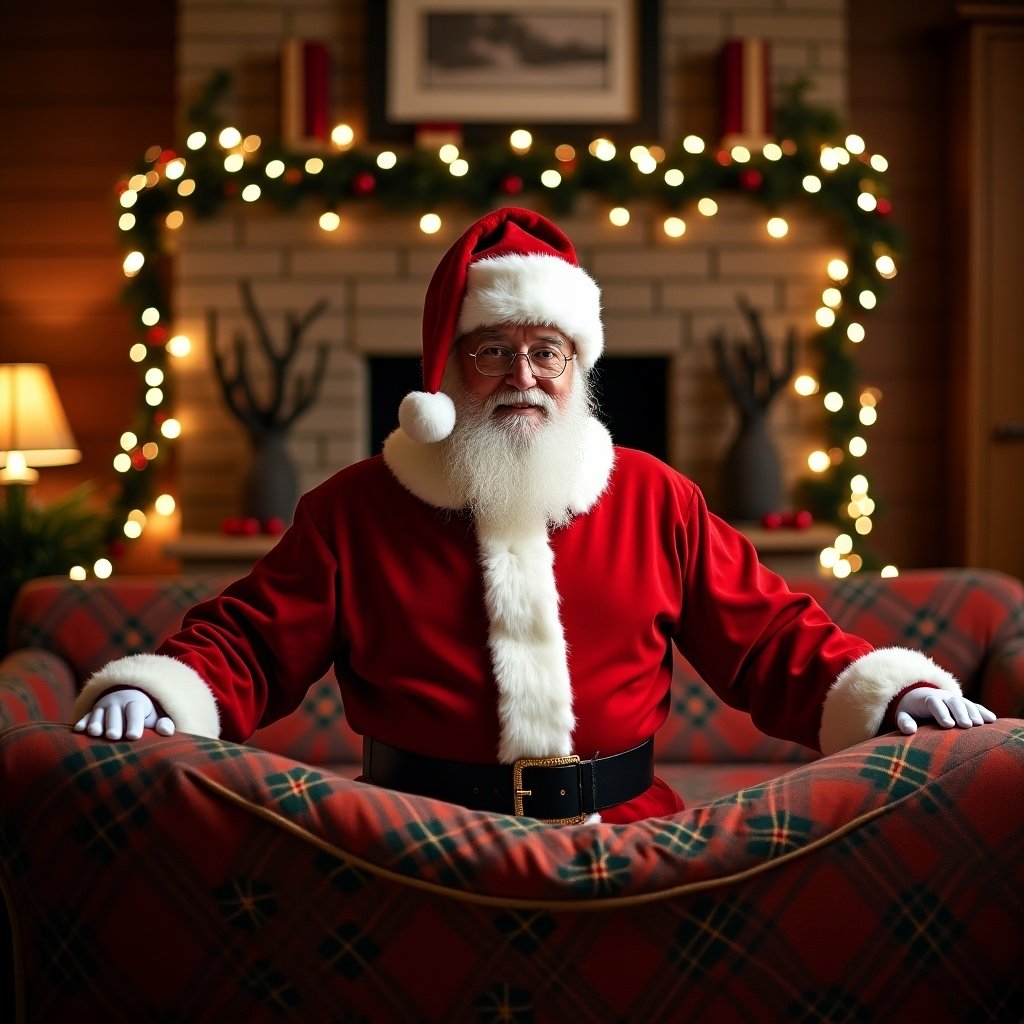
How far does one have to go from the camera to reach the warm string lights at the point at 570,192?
417 centimetres

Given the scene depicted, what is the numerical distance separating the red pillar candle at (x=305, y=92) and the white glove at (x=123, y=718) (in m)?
3.07

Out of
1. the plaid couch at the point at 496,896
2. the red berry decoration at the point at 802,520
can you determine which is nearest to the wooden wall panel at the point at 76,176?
the red berry decoration at the point at 802,520

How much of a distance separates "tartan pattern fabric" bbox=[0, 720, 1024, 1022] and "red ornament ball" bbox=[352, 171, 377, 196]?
316cm

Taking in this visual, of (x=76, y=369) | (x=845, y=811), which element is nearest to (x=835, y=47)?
(x=76, y=369)

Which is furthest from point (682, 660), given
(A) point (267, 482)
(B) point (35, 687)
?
(A) point (267, 482)

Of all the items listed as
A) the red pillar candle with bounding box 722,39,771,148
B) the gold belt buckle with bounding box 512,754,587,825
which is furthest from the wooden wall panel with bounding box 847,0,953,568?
the gold belt buckle with bounding box 512,754,587,825

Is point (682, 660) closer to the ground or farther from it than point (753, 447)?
closer to the ground

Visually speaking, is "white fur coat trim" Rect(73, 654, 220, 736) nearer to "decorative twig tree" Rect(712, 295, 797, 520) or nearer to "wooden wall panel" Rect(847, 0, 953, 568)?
A: "decorative twig tree" Rect(712, 295, 797, 520)

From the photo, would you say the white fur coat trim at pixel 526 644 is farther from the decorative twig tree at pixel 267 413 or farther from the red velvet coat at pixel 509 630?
the decorative twig tree at pixel 267 413

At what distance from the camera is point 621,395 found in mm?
4602

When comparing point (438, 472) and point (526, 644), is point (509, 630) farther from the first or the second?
point (438, 472)

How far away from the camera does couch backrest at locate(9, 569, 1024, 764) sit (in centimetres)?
252

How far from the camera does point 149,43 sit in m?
4.61

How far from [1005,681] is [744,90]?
2.58 metres
